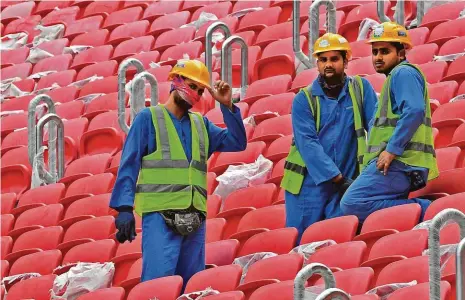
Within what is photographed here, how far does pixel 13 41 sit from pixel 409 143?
775 cm

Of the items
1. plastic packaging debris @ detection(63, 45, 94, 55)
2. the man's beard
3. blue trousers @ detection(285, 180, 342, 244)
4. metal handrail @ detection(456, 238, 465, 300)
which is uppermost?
the man's beard

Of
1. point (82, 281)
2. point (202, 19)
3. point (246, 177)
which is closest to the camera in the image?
point (82, 281)

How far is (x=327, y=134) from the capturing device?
975cm

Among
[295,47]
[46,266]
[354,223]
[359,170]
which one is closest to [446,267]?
[354,223]

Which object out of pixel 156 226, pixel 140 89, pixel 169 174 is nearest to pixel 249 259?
pixel 156 226

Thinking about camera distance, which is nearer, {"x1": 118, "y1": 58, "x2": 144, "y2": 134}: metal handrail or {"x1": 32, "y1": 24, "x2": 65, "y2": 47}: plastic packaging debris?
{"x1": 118, "y1": 58, "x2": 144, "y2": 134}: metal handrail

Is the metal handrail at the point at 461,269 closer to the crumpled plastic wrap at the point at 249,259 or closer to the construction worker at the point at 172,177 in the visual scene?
the crumpled plastic wrap at the point at 249,259

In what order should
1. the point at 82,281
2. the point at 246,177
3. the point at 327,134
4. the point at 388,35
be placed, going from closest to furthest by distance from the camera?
1. the point at 388,35
2. the point at 327,134
3. the point at 82,281
4. the point at 246,177

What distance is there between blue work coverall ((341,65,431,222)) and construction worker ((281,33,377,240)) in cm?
34

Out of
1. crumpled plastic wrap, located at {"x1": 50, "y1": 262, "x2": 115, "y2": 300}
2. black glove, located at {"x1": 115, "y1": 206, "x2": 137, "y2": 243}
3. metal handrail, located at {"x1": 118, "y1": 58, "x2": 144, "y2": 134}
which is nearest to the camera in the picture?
black glove, located at {"x1": 115, "y1": 206, "x2": 137, "y2": 243}

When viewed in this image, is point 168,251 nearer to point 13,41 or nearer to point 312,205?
point 312,205

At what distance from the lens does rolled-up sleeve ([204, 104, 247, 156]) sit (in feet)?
31.5

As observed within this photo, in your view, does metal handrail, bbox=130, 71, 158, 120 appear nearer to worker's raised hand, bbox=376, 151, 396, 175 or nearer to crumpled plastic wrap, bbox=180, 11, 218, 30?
worker's raised hand, bbox=376, 151, 396, 175

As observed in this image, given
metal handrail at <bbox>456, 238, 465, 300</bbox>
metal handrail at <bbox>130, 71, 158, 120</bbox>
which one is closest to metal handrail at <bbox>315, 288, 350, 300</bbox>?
metal handrail at <bbox>456, 238, 465, 300</bbox>
